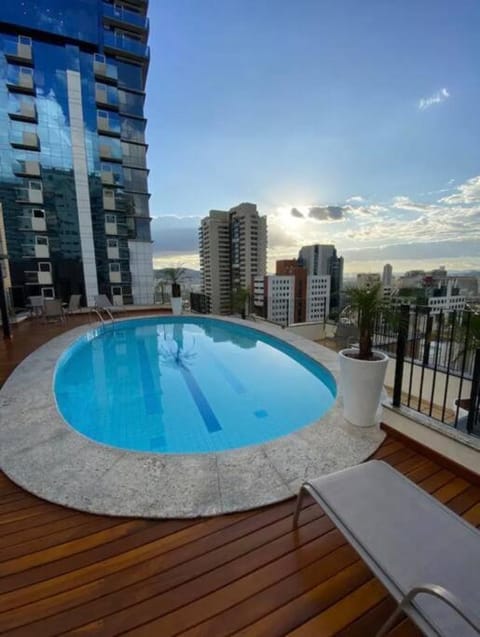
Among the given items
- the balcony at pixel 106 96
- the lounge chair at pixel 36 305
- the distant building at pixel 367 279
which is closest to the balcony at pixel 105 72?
the balcony at pixel 106 96

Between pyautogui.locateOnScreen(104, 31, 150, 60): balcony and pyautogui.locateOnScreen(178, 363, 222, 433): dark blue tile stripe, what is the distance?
1719 cm

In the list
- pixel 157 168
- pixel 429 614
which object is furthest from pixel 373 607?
pixel 157 168

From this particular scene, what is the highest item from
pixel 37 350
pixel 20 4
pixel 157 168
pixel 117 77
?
pixel 20 4

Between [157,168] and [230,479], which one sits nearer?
[230,479]

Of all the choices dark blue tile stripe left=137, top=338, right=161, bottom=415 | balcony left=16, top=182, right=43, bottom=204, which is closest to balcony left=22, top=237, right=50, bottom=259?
balcony left=16, top=182, right=43, bottom=204

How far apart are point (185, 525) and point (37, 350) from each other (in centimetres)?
515

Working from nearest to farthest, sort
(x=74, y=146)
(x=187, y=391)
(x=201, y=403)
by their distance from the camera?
(x=201, y=403), (x=187, y=391), (x=74, y=146)

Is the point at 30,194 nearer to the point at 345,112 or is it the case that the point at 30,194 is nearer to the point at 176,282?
the point at 176,282

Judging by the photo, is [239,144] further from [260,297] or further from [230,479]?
→ [230,479]

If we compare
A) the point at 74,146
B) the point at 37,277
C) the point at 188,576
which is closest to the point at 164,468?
the point at 188,576

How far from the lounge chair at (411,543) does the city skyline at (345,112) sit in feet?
7.01

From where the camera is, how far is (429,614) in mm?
902

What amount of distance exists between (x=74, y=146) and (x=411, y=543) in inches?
661

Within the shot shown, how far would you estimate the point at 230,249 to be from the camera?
29.4m
